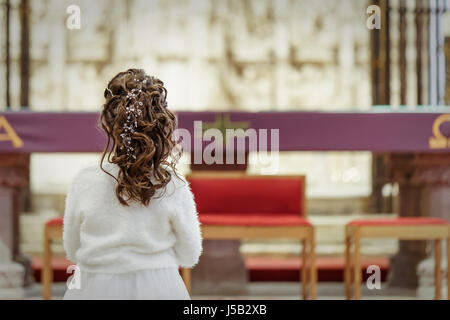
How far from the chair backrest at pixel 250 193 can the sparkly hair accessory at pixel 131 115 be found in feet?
10.5

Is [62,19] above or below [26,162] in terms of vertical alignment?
above

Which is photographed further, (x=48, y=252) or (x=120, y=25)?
(x=120, y=25)

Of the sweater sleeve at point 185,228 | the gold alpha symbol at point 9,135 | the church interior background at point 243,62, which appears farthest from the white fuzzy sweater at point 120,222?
the church interior background at point 243,62

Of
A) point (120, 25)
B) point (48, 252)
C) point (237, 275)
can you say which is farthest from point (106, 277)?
point (120, 25)

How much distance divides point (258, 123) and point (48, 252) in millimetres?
1737

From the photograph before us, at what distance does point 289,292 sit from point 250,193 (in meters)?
0.86

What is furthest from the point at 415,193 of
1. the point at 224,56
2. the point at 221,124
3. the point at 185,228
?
the point at 185,228

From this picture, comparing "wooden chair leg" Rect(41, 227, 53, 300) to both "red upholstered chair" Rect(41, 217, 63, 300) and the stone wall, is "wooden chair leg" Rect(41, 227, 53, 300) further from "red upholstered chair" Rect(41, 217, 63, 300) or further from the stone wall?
the stone wall

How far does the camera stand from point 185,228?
2340 mm

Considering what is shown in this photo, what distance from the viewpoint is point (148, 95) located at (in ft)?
7.43

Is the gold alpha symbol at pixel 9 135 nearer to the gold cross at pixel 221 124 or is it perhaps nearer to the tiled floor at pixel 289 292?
the tiled floor at pixel 289 292

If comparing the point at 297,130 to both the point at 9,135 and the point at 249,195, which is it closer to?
the point at 249,195

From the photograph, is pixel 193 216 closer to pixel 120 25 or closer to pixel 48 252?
pixel 48 252

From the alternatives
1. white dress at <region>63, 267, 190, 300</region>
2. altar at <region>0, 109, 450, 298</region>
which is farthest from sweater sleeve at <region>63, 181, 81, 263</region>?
altar at <region>0, 109, 450, 298</region>
